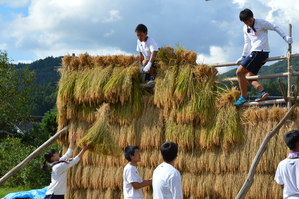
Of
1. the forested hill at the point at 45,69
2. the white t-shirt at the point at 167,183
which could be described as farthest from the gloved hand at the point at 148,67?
the forested hill at the point at 45,69

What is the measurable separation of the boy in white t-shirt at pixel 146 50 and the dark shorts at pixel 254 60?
1633 mm

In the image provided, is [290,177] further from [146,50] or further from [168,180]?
[146,50]

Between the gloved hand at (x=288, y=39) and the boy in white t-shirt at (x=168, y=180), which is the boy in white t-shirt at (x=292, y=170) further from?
the gloved hand at (x=288, y=39)

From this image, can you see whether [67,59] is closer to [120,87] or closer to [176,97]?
[120,87]

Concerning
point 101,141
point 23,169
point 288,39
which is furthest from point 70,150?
point 23,169

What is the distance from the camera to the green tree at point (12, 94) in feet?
76.9

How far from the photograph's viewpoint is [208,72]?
8078 mm

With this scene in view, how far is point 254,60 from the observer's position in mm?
7660

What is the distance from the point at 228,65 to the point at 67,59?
3.11 metres

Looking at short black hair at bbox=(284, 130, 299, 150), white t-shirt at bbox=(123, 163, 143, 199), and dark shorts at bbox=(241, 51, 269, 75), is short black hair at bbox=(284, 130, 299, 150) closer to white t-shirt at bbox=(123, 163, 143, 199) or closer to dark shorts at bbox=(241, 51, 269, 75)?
white t-shirt at bbox=(123, 163, 143, 199)

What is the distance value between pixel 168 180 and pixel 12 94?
64.3 feet

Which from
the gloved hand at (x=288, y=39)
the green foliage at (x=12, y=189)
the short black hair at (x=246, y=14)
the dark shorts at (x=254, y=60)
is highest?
the short black hair at (x=246, y=14)

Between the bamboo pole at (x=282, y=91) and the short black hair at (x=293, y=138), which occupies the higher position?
the bamboo pole at (x=282, y=91)

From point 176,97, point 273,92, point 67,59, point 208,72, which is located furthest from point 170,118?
point 273,92
